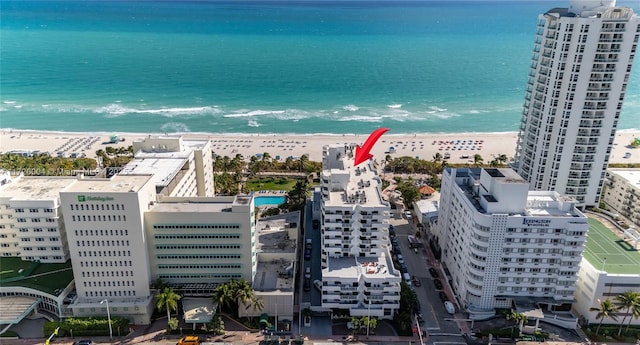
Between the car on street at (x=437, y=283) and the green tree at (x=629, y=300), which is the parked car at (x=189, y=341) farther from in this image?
the green tree at (x=629, y=300)

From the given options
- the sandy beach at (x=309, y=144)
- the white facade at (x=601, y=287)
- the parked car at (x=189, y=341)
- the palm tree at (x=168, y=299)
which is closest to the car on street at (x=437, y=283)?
the white facade at (x=601, y=287)

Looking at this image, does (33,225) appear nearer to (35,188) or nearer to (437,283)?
(35,188)

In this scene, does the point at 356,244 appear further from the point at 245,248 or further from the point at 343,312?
the point at 245,248

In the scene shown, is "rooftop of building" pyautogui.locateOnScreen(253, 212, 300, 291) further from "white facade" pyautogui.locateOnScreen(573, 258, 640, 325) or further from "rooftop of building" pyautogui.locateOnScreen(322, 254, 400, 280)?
"white facade" pyautogui.locateOnScreen(573, 258, 640, 325)

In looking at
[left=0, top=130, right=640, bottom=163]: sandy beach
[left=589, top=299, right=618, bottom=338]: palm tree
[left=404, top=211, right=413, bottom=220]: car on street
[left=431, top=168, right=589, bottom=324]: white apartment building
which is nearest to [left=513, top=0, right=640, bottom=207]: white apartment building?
[left=404, top=211, right=413, bottom=220]: car on street

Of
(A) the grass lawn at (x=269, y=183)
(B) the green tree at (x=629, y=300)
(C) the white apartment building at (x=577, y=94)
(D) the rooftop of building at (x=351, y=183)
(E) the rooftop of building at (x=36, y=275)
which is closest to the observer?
(B) the green tree at (x=629, y=300)

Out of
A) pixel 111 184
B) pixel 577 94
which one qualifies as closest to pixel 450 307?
pixel 577 94
